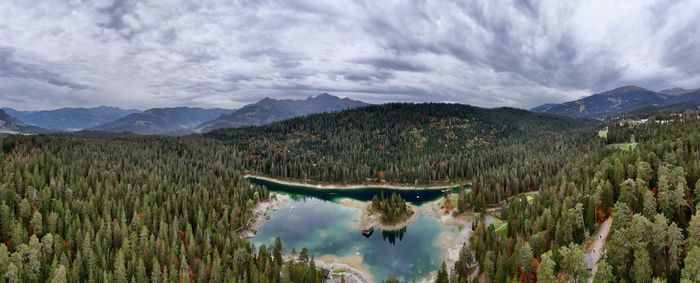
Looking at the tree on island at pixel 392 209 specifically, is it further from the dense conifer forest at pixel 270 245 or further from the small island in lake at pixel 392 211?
the dense conifer forest at pixel 270 245

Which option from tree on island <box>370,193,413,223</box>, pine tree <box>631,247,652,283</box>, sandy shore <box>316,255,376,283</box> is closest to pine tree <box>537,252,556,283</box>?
pine tree <box>631,247,652,283</box>

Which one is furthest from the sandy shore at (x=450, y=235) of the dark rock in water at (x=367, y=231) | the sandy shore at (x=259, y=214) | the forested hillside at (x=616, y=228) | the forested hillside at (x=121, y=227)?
the sandy shore at (x=259, y=214)

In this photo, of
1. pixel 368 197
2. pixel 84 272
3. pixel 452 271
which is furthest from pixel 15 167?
pixel 452 271

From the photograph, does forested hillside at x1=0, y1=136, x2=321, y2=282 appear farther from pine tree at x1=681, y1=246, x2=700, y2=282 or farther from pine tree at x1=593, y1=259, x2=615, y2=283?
pine tree at x1=681, y1=246, x2=700, y2=282

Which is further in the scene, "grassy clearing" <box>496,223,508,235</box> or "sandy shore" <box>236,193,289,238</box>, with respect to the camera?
"sandy shore" <box>236,193,289,238</box>

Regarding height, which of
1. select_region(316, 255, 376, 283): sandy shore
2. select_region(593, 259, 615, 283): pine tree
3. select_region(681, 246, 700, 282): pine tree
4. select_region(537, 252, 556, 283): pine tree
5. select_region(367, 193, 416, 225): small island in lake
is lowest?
select_region(316, 255, 376, 283): sandy shore

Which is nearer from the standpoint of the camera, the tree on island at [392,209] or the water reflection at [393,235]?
the water reflection at [393,235]

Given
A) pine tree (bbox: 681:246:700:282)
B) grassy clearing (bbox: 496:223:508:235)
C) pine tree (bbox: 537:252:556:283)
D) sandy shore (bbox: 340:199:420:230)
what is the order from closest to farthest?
1. pine tree (bbox: 681:246:700:282)
2. pine tree (bbox: 537:252:556:283)
3. grassy clearing (bbox: 496:223:508:235)
4. sandy shore (bbox: 340:199:420:230)

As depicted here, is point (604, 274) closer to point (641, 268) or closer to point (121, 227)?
point (641, 268)
